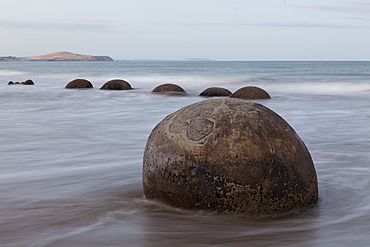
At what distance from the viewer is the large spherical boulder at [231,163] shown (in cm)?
383

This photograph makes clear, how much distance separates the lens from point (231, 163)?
3816mm

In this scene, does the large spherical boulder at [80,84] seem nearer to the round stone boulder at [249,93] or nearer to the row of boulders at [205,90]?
the row of boulders at [205,90]

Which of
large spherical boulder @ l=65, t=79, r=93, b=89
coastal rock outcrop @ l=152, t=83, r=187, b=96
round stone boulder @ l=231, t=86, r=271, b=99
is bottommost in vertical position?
round stone boulder @ l=231, t=86, r=271, b=99

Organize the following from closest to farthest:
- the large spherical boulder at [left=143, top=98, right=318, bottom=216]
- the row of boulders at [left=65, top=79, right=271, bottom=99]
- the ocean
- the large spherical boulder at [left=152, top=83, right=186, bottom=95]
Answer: the ocean, the large spherical boulder at [left=143, top=98, right=318, bottom=216], the row of boulders at [left=65, top=79, right=271, bottom=99], the large spherical boulder at [left=152, top=83, right=186, bottom=95]

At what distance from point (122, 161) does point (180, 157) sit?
8.12ft

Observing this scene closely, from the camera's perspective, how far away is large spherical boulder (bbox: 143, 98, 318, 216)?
12.6 ft

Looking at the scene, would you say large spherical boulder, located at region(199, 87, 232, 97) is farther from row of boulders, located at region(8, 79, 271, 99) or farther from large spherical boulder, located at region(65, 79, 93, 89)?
large spherical boulder, located at region(65, 79, 93, 89)

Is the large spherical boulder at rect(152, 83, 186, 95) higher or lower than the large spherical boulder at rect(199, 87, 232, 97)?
higher

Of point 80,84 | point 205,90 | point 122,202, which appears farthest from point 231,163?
point 80,84

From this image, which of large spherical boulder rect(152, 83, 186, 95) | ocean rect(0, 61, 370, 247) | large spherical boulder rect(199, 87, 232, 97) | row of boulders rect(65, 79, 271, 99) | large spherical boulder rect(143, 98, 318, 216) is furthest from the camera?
large spherical boulder rect(152, 83, 186, 95)

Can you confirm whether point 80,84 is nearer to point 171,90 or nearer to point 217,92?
point 171,90

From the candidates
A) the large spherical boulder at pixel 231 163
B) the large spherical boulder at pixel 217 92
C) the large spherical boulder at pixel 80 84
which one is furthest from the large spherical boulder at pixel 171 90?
the large spherical boulder at pixel 231 163

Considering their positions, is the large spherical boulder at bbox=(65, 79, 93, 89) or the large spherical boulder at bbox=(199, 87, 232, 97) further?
the large spherical boulder at bbox=(65, 79, 93, 89)

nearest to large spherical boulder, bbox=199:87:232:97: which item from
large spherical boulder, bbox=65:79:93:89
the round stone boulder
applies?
the round stone boulder
